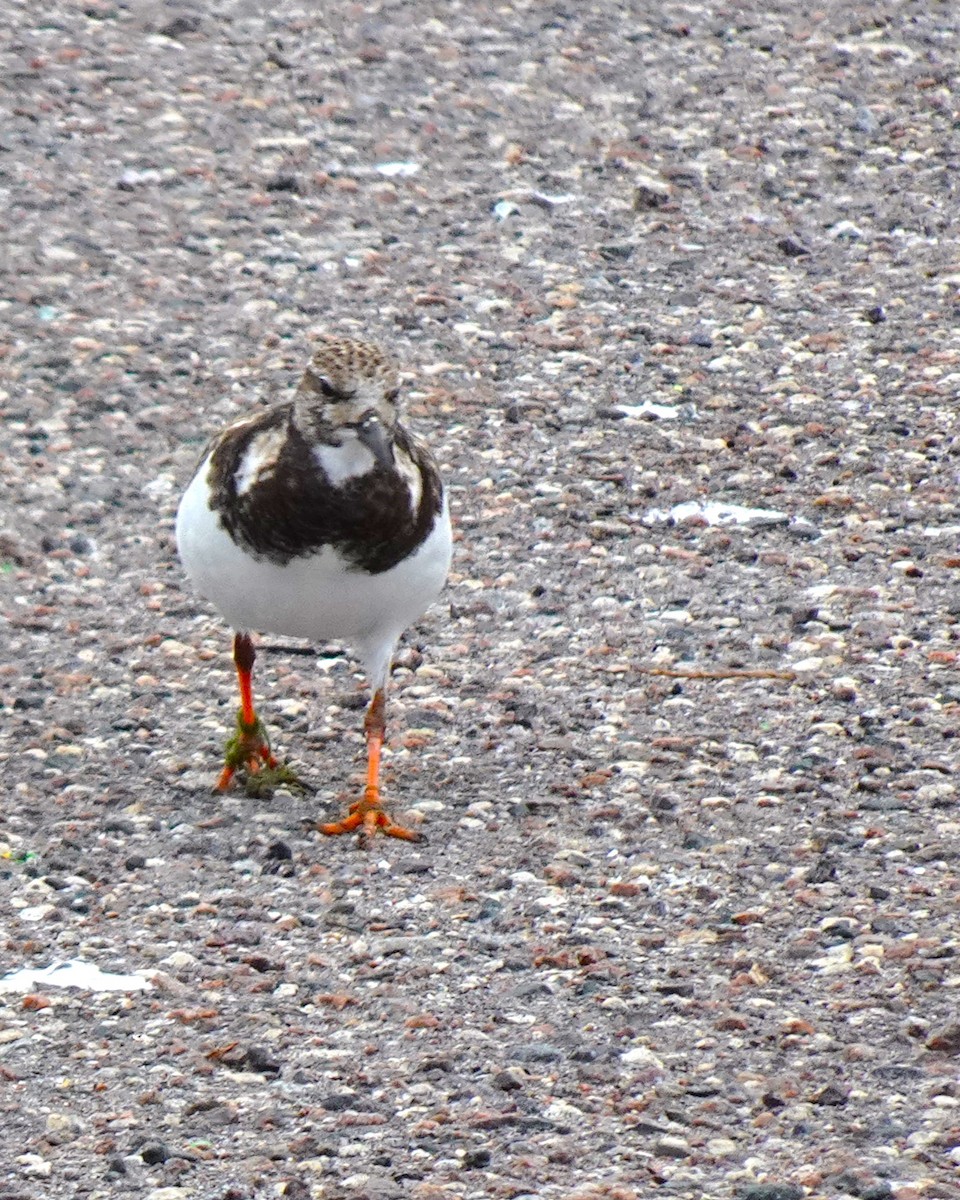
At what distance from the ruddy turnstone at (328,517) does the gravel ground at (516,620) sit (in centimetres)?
64

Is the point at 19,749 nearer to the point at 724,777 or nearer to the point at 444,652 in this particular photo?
the point at 444,652

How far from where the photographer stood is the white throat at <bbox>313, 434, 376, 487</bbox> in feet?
16.5

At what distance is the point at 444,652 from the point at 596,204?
3.58m

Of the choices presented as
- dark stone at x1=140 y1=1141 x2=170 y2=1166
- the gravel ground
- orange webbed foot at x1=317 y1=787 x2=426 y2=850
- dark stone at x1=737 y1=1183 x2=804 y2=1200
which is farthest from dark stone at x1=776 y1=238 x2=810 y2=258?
dark stone at x1=140 y1=1141 x2=170 y2=1166

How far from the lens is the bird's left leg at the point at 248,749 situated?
225 inches

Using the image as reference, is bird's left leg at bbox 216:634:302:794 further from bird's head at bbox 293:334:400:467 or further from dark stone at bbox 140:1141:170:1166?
dark stone at bbox 140:1141:170:1166

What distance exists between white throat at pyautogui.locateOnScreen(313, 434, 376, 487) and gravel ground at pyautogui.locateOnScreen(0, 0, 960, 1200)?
108cm

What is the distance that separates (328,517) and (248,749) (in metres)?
0.96

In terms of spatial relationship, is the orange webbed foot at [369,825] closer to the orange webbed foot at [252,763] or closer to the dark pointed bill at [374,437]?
the orange webbed foot at [252,763]

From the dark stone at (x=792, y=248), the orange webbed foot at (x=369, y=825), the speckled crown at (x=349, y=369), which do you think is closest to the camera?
the speckled crown at (x=349, y=369)

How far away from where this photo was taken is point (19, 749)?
19.2ft

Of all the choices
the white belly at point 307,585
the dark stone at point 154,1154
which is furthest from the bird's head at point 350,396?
the dark stone at point 154,1154

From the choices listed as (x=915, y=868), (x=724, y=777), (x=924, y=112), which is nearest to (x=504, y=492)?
(x=724, y=777)

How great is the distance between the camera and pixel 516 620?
22.0 feet
